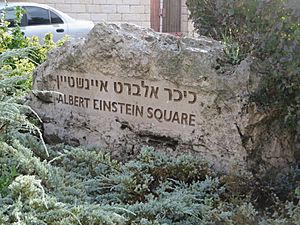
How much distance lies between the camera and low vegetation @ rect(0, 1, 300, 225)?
289 cm

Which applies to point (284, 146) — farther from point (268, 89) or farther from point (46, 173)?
point (46, 173)

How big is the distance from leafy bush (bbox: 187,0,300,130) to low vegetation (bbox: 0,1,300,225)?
0.47 metres

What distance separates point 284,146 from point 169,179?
814mm

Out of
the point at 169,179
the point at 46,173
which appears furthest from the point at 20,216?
the point at 169,179

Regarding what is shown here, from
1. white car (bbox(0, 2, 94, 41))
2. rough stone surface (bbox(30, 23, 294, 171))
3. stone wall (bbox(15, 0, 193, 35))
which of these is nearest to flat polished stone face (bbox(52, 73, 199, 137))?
rough stone surface (bbox(30, 23, 294, 171))

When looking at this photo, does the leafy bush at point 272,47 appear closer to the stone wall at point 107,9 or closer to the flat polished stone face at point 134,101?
the flat polished stone face at point 134,101

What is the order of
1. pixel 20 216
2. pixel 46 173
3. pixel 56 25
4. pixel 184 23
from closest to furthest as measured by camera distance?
pixel 20 216 < pixel 46 173 < pixel 56 25 < pixel 184 23

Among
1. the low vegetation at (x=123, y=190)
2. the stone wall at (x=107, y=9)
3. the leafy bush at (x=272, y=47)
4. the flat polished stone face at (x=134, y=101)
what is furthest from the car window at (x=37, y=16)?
the leafy bush at (x=272, y=47)

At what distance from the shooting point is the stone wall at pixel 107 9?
48.8 feet

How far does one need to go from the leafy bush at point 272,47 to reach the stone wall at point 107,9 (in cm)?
1132

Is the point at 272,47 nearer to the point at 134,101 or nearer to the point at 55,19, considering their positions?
the point at 134,101

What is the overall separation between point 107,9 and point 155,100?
452 inches

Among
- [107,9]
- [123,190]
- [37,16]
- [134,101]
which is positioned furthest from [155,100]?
[107,9]

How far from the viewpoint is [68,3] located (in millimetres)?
14906
